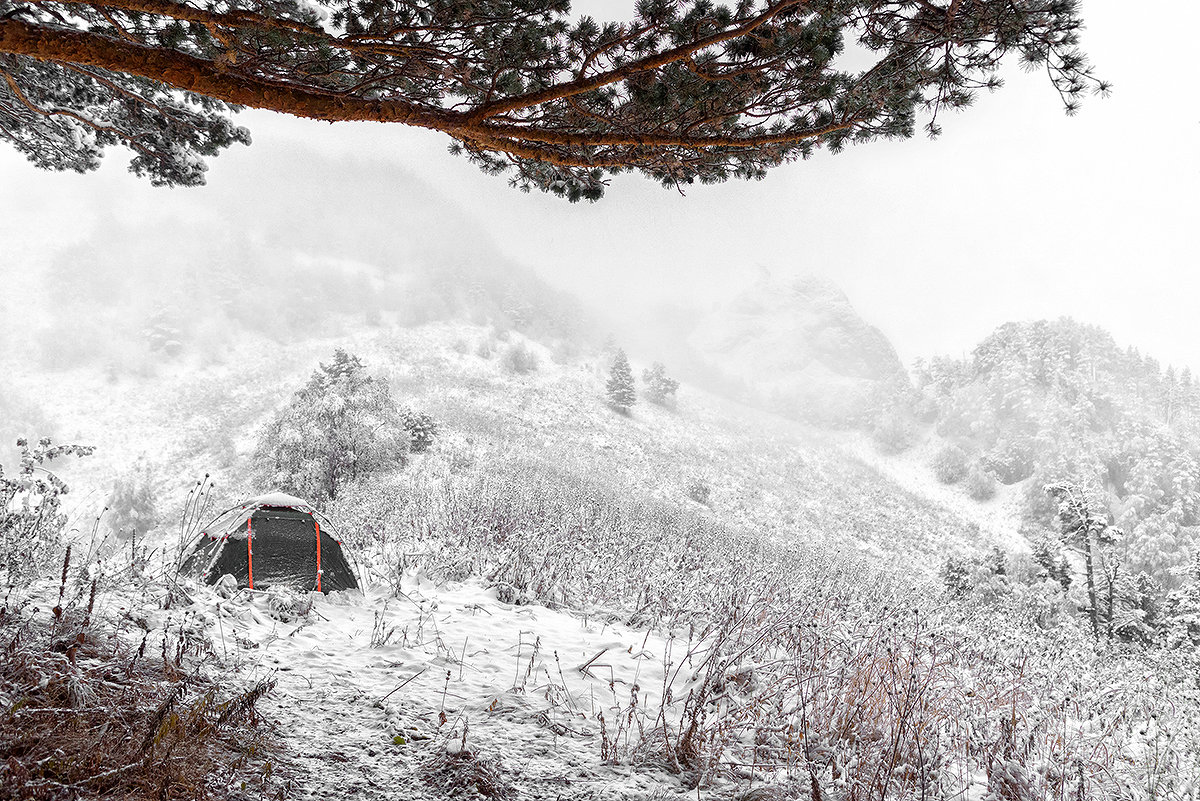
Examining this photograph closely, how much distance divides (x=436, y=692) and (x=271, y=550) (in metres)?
3.35

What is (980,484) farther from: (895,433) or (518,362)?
(518,362)

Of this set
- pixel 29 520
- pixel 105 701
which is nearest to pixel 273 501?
pixel 29 520

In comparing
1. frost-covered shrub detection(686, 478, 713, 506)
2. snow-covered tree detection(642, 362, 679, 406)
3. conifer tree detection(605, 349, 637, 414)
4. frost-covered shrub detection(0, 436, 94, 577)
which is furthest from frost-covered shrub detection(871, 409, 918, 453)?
frost-covered shrub detection(0, 436, 94, 577)

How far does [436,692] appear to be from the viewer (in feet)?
9.97

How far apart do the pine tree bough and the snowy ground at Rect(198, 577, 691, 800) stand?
297cm

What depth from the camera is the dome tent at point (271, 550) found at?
16.9 ft

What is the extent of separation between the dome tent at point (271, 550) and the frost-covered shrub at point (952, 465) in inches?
1604

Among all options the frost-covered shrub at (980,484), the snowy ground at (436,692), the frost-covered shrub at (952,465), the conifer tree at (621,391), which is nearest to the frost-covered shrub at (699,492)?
the conifer tree at (621,391)

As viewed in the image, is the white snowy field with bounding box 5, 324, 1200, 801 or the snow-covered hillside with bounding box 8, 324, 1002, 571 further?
the snow-covered hillside with bounding box 8, 324, 1002, 571

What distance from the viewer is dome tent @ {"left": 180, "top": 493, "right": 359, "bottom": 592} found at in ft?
16.9

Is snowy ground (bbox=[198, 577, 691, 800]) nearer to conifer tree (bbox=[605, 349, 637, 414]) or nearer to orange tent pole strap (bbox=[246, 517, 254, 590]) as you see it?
orange tent pole strap (bbox=[246, 517, 254, 590])

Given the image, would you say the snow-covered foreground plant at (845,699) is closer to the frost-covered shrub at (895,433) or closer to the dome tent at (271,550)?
the dome tent at (271,550)

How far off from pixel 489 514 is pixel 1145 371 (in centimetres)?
5706

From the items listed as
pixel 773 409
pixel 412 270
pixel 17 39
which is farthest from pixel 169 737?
pixel 412 270
